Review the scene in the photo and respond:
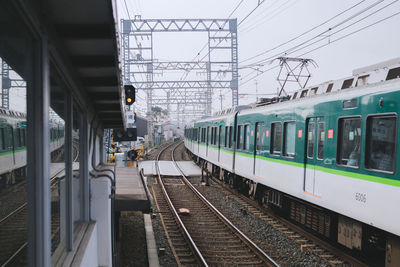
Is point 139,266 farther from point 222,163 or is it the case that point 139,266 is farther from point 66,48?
point 222,163

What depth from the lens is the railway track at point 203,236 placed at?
21.0 feet

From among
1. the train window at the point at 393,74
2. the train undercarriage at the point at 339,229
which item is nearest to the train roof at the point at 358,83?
the train window at the point at 393,74

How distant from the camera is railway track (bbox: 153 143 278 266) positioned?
21.0 ft

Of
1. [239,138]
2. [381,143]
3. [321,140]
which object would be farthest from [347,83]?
[239,138]

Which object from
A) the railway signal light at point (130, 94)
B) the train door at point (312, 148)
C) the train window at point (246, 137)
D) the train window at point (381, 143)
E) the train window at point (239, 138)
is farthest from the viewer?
the train window at point (239, 138)

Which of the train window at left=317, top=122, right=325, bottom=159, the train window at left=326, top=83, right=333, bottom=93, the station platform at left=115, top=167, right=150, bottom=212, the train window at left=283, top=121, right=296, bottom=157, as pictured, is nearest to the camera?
the station platform at left=115, top=167, right=150, bottom=212

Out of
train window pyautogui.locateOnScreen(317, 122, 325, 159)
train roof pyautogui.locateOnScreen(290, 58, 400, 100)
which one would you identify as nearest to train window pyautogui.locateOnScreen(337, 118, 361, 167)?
train window pyautogui.locateOnScreen(317, 122, 325, 159)

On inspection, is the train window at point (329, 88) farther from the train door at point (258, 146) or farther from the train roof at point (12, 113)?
the train roof at point (12, 113)

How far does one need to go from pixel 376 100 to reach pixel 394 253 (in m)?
2.13

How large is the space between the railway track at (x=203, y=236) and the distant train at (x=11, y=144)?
181 inches

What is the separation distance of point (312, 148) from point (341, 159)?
101 cm

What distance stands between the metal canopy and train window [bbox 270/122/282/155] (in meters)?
4.46

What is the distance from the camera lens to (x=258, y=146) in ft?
32.2

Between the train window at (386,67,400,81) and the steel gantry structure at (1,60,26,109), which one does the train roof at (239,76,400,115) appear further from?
the steel gantry structure at (1,60,26,109)
